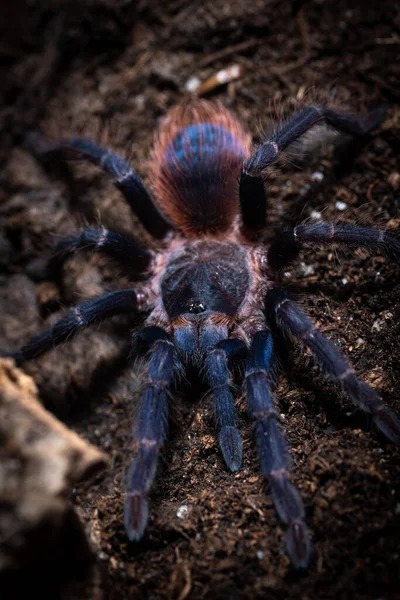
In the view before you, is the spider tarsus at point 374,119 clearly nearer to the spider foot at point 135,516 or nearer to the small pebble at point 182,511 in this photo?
the small pebble at point 182,511

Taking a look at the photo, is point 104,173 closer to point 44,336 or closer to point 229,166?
point 229,166

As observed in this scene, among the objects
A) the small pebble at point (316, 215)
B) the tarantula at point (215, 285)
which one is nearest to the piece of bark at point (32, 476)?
the tarantula at point (215, 285)

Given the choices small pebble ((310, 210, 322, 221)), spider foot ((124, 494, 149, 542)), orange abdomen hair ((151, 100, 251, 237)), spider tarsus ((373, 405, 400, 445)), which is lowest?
spider tarsus ((373, 405, 400, 445))

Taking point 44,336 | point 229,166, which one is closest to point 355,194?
point 229,166

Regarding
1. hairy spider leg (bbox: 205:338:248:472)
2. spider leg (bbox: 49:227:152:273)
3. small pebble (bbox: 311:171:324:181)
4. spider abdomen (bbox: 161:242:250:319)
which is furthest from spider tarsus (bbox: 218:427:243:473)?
small pebble (bbox: 311:171:324:181)

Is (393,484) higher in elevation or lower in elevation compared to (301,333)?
lower

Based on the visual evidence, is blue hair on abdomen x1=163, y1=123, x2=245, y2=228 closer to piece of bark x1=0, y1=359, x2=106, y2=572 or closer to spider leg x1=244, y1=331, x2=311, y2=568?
spider leg x1=244, y1=331, x2=311, y2=568
